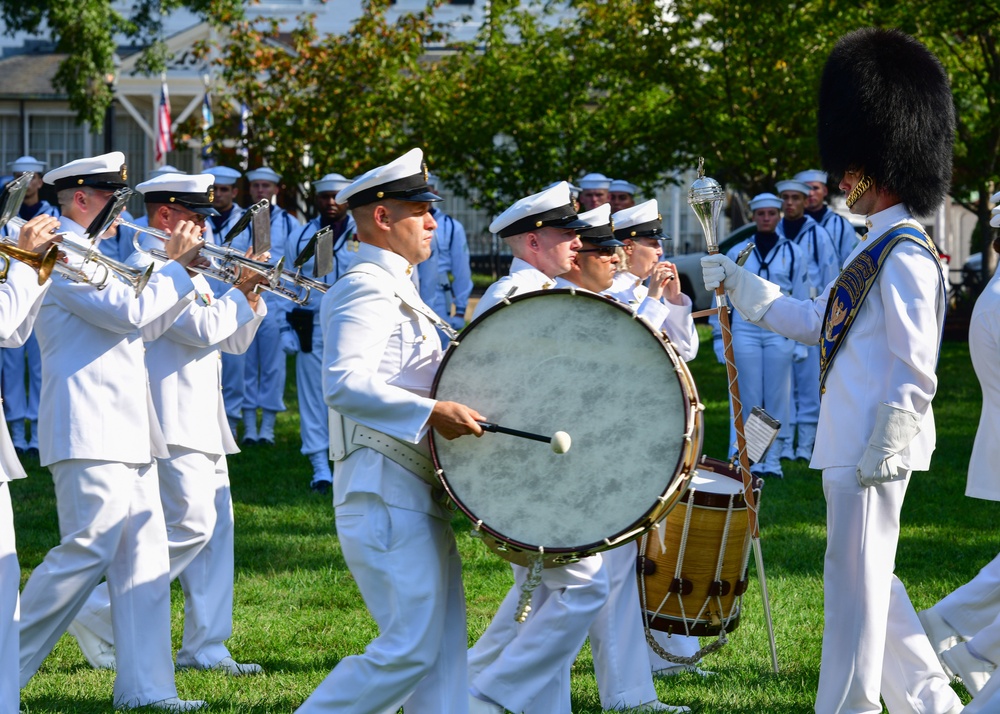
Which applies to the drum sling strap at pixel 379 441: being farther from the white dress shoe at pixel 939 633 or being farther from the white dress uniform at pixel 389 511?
the white dress shoe at pixel 939 633

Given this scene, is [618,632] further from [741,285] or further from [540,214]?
[540,214]

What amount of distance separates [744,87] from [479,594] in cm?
1342

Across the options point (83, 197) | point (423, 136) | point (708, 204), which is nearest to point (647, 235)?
point (708, 204)

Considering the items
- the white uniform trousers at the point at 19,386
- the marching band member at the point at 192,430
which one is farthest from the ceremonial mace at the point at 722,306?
the white uniform trousers at the point at 19,386

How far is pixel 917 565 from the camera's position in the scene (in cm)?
847

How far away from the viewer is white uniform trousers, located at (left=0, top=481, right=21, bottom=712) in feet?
16.0

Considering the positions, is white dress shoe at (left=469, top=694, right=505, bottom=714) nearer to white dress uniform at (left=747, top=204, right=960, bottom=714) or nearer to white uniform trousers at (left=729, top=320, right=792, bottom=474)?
white dress uniform at (left=747, top=204, right=960, bottom=714)

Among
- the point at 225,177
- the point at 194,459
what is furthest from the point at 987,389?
the point at 225,177

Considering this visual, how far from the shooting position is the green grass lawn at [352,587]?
20.0 feet

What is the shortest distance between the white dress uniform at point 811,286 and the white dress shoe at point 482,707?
299 inches

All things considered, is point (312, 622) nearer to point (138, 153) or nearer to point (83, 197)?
point (83, 197)

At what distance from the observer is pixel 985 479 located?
5.71 m

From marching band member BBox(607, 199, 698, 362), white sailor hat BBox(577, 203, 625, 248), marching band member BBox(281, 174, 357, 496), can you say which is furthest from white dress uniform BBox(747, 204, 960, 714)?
marching band member BBox(281, 174, 357, 496)

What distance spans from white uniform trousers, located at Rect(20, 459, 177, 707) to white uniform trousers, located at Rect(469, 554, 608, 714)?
144 cm
